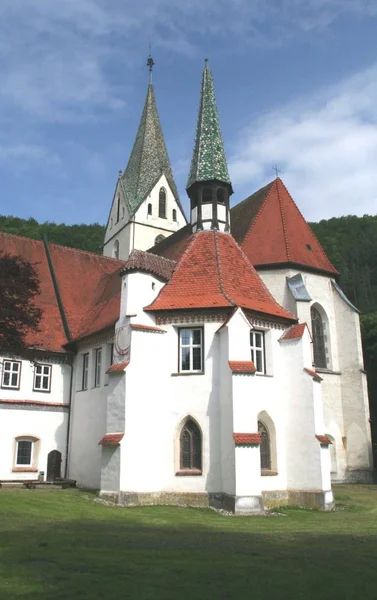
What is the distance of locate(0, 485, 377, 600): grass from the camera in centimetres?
643

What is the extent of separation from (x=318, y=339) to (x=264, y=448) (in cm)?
883

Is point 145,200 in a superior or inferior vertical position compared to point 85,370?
superior

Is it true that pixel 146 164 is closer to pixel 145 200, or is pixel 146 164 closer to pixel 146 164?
pixel 146 164

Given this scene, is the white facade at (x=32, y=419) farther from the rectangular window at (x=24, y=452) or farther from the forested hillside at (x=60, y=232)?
the forested hillside at (x=60, y=232)

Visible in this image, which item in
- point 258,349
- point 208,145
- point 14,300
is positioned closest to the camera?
point 14,300

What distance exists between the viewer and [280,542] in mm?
10234

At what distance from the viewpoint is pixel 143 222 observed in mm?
→ 39500

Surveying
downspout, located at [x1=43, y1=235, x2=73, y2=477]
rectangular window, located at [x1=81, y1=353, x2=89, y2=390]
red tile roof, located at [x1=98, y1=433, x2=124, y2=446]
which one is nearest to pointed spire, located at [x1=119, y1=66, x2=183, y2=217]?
downspout, located at [x1=43, y1=235, x2=73, y2=477]

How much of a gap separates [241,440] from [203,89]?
17792 millimetres

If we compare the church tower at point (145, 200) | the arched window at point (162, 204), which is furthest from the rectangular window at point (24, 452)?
the arched window at point (162, 204)

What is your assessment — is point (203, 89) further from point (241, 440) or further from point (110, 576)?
point (110, 576)

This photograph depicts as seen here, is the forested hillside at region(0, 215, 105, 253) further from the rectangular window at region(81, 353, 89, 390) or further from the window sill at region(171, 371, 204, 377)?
the window sill at region(171, 371, 204, 377)

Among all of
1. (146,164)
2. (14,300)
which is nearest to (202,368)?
(14,300)

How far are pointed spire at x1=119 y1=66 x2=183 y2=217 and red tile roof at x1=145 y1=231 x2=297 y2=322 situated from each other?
61.6ft
